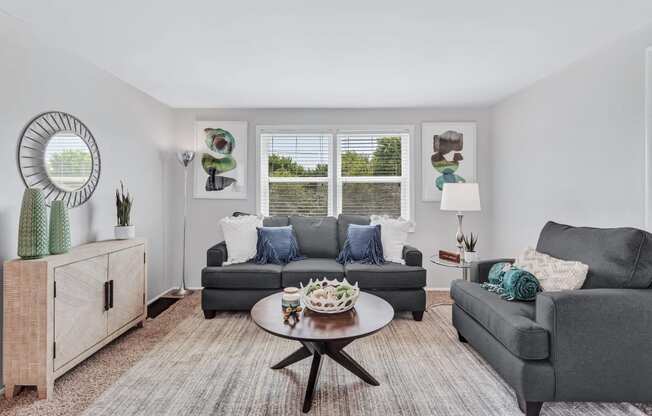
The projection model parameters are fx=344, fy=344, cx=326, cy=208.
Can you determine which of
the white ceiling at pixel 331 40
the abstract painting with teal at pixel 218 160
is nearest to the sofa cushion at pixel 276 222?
the abstract painting with teal at pixel 218 160

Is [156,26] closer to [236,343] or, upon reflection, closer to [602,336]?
[236,343]

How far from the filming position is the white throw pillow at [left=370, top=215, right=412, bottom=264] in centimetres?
362

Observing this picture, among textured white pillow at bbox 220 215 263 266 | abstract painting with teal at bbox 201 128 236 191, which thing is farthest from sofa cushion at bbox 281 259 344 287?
abstract painting with teal at bbox 201 128 236 191

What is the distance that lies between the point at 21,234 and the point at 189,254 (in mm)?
2427

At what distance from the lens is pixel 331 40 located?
249 cm

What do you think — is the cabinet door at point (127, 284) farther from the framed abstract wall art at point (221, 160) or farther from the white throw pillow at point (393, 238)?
the white throw pillow at point (393, 238)

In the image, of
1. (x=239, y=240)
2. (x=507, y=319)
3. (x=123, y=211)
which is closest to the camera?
(x=507, y=319)

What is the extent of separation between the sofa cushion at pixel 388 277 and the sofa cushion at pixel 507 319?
0.55m

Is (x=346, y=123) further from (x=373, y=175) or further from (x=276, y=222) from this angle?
(x=276, y=222)

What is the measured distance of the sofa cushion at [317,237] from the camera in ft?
12.8

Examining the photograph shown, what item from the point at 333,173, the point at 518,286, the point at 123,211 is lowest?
the point at 518,286

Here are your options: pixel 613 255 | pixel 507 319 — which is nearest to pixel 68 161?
pixel 507 319

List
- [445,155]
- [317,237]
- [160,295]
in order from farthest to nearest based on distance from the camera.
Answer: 1. [445,155]
2. [160,295]
3. [317,237]

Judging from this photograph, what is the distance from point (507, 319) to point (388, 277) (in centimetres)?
138
